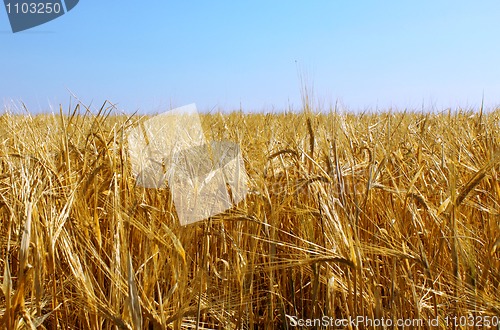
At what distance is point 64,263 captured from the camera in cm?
115

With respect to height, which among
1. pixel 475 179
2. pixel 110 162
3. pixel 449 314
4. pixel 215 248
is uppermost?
pixel 110 162

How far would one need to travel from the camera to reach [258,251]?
52.8 inches

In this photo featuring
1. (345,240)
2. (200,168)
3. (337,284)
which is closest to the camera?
(345,240)

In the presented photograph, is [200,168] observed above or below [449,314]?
above

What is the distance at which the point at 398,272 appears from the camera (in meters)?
1.16

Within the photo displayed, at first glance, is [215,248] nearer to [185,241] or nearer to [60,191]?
[185,241]

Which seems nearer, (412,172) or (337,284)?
(337,284)

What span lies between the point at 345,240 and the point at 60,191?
77 centimetres

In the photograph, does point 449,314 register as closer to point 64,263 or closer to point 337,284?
point 337,284

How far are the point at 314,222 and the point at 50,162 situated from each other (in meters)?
0.75

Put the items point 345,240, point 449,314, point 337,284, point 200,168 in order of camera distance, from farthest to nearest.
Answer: point 200,168, point 337,284, point 449,314, point 345,240

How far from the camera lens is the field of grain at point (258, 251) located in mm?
826

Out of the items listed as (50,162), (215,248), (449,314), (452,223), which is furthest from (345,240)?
(50,162)

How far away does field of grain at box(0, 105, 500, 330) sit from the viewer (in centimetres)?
83
